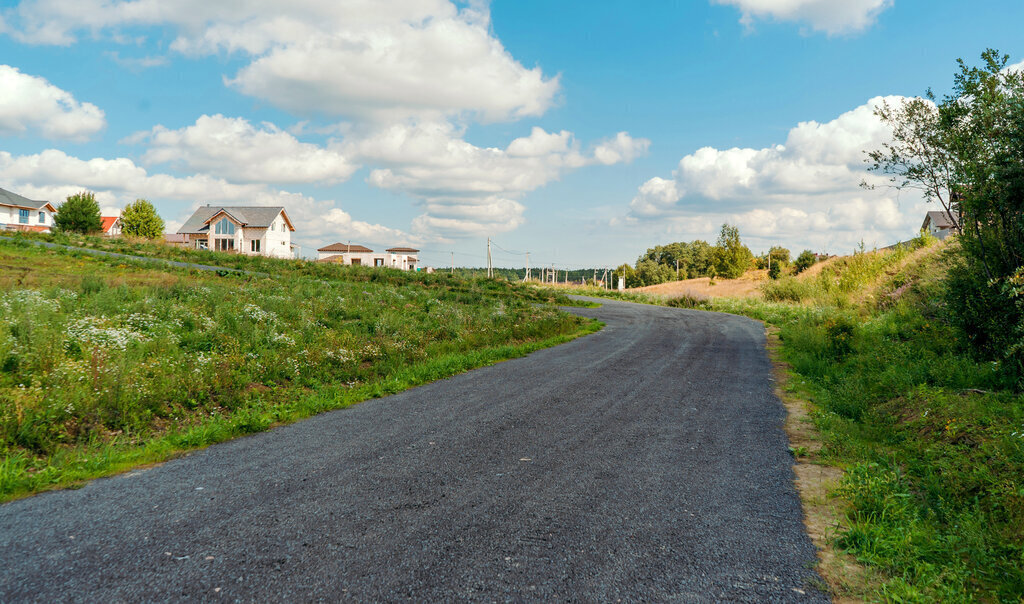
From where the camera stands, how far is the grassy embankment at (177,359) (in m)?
5.65

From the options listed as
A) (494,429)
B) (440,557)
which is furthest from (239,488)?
(494,429)

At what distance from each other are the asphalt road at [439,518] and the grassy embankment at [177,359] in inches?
35.7

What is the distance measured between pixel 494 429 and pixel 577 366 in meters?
5.78

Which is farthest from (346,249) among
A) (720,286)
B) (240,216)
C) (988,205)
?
(988,205)

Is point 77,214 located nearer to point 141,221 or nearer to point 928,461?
point 141,221

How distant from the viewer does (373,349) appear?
36.7 feet

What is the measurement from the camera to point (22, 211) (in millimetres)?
61688

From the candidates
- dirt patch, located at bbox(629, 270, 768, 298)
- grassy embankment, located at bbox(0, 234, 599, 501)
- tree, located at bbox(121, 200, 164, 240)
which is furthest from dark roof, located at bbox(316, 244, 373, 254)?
grassy embankment, located at bbox(0, 234, 599, 501)

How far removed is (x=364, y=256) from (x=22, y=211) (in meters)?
40.0

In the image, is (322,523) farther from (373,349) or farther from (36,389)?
(373,349)

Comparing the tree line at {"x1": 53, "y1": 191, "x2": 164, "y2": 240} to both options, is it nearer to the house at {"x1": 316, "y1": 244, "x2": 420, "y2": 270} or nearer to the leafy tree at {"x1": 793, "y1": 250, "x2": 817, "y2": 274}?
the house at {"x1": 316, "y1": 244, "x2": 420, "y2": 270}

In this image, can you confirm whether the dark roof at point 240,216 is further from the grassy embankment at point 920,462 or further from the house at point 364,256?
the grassy embankment at point 920,462

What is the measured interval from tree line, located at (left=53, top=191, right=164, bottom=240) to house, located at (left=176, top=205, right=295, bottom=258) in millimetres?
3219

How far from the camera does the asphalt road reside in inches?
126
